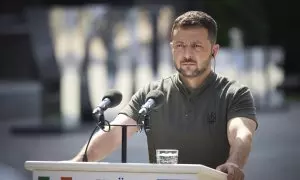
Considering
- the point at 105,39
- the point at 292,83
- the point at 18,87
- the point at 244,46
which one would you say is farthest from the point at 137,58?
the point at 292,83

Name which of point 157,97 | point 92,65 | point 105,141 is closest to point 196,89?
point 157,97

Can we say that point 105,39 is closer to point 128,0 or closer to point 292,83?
point 128,0

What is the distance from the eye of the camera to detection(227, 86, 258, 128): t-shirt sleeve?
17.4ft

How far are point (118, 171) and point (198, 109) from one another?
76 cm

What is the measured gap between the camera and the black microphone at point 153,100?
16.5 ft

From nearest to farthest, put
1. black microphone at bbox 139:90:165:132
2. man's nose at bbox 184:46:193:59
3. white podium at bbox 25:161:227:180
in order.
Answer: white podium at bbox 25:161:227:180
black microphone at bbox 139:90:165:132
man's nose at bbox 184:46:193:59

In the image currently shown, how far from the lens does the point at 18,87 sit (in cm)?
2884

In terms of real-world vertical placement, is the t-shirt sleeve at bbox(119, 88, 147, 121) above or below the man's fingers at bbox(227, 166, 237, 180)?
above

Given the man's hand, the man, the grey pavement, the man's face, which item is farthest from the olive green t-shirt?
the grey pavement

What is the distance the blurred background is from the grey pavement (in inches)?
0.8

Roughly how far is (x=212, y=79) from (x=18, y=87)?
23.7 m

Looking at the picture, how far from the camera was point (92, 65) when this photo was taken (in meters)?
24.2

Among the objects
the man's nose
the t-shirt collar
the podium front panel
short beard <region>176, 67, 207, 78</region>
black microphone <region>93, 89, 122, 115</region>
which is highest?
the man's nose

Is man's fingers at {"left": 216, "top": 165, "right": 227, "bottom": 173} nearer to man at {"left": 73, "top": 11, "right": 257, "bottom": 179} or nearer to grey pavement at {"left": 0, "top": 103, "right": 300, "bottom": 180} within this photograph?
man at {"left": 73, "top": 11, "right": 257, "bottom": 179}
